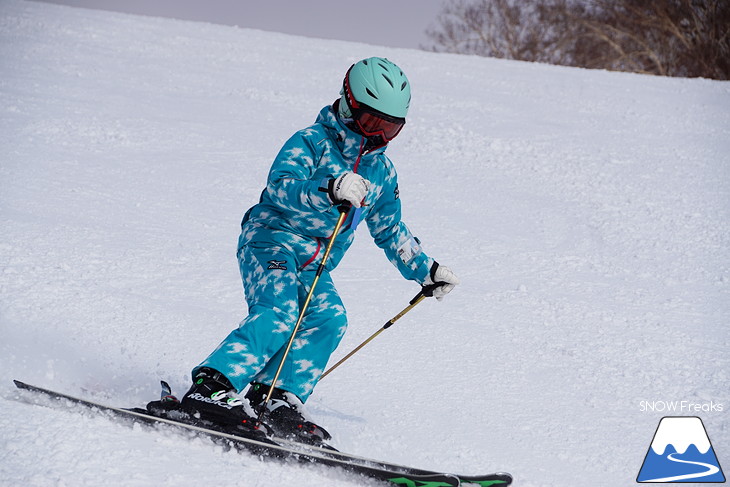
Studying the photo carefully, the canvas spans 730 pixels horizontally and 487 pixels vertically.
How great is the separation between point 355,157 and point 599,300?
3.14 metres

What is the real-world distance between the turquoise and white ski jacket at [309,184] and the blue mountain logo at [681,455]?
5.80ft

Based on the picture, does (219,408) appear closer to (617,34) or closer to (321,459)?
(321,459)

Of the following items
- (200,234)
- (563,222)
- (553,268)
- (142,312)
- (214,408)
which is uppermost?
(563,222)

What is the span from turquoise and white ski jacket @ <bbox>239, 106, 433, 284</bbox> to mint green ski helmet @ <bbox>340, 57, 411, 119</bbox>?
0.44 feet

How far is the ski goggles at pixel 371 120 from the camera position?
9.87 ft

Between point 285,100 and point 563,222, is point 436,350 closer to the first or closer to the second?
point 563,222

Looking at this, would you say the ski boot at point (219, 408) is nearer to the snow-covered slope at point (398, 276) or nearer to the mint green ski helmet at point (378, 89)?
the snow-covered slope at point (398, 276)

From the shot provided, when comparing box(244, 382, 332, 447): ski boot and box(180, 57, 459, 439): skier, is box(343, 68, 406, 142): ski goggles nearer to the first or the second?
box(180, 57, 459, 439): skier

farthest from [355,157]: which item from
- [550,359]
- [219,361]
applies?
[550,359]

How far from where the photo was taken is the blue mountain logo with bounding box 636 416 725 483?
3389mm

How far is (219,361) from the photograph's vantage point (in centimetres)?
283

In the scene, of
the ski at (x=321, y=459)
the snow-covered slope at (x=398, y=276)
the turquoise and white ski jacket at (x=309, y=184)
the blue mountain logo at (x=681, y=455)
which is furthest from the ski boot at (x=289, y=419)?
the blue mountain logo at (x=681, y=455)

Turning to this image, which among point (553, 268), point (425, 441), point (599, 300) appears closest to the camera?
point (425, 441)

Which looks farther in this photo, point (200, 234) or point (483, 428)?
point (200, 234)
